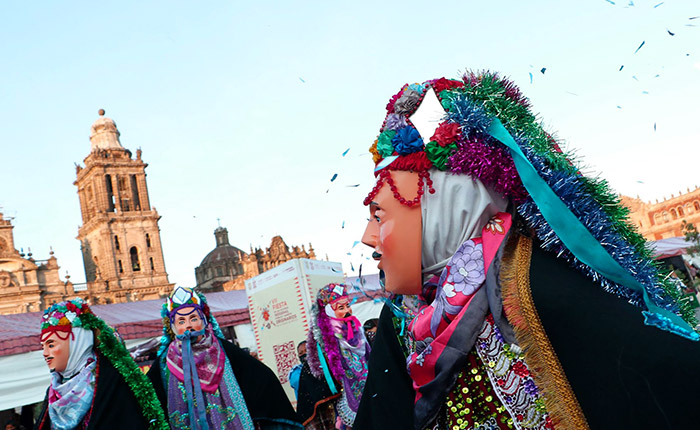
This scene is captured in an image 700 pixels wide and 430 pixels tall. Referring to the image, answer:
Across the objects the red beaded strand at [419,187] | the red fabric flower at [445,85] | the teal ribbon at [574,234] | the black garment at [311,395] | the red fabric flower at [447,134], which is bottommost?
the black garment at [311,395]

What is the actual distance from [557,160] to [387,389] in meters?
0.90

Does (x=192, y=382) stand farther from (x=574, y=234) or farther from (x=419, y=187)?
(x=574, y=234)

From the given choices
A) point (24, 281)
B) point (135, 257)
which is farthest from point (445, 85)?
point (135, 257)

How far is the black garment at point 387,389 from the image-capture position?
1.79 metres

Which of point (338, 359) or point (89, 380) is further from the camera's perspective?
point (338, 359)

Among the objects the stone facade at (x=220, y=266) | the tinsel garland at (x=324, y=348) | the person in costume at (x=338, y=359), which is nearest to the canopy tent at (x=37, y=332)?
the person in costume at (x=338, y=359)

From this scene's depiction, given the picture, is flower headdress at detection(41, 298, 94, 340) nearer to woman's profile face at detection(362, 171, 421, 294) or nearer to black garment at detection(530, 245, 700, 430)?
woman's profile face at detection(362, 171, 421, 294)

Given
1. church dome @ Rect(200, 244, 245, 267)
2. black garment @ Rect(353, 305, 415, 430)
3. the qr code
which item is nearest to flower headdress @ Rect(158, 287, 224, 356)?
black garment @ Rect(353, 305, 415, 430)

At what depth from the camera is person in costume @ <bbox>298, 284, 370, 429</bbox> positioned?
241 inches

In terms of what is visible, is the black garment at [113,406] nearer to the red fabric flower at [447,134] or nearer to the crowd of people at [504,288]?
the crowd of people at [504,288]

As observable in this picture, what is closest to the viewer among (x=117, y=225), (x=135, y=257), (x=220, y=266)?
(x=117, y=225)

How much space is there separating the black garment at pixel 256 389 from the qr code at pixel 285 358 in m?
5.74

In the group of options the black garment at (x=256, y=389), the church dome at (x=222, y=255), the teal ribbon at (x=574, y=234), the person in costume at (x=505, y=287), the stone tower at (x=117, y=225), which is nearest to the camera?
the person in costume at (x=505, y=287)

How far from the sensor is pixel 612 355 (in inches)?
52.2
